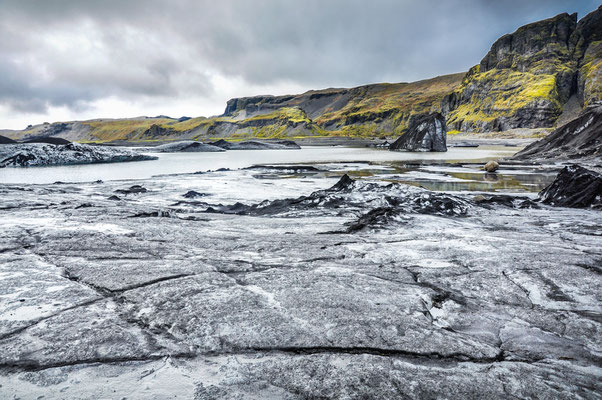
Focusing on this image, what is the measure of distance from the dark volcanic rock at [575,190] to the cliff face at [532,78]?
362 feet

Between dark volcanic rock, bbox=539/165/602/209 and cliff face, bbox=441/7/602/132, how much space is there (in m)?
110

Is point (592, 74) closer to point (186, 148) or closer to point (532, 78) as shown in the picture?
point (532, 78)

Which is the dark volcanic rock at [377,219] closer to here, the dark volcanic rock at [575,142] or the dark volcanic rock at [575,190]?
the dark volcanic rock at [575,190]

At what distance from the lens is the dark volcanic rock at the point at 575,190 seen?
8820 mm

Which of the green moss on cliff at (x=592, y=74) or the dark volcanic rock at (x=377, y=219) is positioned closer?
the dark volcanic rock at (x=377, y=219)

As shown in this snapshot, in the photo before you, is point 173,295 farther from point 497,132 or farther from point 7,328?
point 497,132

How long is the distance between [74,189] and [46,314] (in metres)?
12.5

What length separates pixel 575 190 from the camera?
9320mm

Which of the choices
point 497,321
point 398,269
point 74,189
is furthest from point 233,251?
point 74,189

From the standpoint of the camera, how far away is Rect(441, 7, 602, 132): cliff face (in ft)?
343

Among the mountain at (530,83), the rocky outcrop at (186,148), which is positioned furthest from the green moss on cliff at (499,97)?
the rocky outcrop at (186,148)

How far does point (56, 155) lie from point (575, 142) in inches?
1548

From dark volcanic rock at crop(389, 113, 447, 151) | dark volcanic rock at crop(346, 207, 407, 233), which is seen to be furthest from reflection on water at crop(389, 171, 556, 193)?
dark volcanic rock at crop(389, 113, 447, 151)

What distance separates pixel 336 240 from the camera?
19.1 ft
